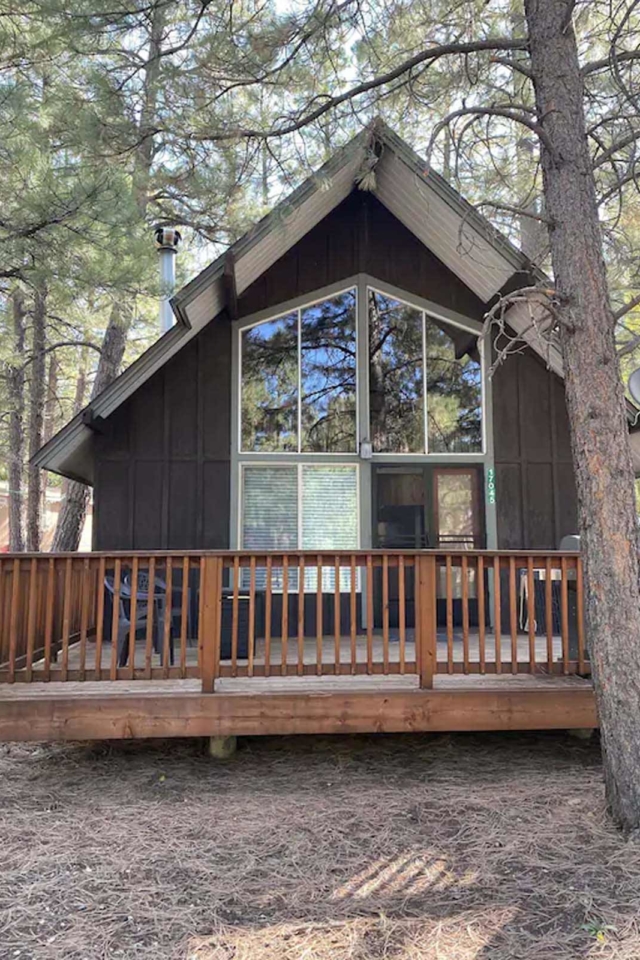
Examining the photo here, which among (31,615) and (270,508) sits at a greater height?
(270,508)

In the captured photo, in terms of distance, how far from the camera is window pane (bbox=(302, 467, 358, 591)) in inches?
273

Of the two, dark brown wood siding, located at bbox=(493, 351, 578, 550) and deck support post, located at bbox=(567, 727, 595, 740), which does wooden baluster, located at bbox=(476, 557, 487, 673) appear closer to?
deck support post, located at bbox=(567, 727, 595, 740)

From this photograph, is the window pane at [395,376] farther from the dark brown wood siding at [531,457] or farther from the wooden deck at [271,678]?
the wooden deck at [271,678]

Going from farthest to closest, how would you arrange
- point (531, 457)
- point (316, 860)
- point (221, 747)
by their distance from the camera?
point (531, 457), point (221, 747), point (316, 860)

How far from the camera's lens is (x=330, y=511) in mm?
7000

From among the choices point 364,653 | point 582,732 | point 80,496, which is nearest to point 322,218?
point 364,653

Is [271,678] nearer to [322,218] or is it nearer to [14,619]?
[14,619]

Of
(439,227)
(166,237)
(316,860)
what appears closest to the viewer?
(316,860)

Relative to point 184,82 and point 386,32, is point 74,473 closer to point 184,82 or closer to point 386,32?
point 184,82

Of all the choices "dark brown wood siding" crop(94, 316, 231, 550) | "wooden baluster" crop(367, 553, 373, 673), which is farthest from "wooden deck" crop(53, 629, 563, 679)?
"dark brown wood siding" crop(94, 316, 231, 550)

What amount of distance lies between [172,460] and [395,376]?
2.57 m

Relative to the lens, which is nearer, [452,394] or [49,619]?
[49,619]

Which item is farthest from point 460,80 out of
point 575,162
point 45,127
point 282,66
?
point 45,127

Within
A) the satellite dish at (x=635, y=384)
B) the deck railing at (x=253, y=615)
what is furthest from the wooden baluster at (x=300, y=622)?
the satellite dish at (x=635, y=384)
